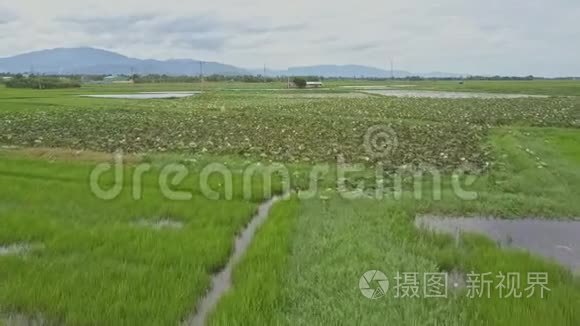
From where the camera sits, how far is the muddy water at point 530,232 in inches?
247

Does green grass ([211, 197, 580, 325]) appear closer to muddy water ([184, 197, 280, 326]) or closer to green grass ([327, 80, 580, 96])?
muddy water ([184, 197, 280, 326])

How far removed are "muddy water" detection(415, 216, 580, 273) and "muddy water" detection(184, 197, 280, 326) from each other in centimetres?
277

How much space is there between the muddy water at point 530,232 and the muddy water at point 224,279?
2768 mm

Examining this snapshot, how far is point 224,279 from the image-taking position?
5160 mm

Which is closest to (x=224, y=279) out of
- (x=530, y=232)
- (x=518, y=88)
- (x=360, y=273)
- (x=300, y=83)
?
(x=360, y=273)

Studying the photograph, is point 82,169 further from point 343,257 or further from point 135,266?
point 343,257

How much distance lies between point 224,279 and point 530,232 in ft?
16.7

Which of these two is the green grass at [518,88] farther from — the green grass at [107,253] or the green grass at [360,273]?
the green grass at [107,253]

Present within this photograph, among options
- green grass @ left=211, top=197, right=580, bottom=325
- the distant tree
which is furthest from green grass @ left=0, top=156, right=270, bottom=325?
the distant tree

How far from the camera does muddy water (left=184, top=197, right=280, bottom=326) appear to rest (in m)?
4.34

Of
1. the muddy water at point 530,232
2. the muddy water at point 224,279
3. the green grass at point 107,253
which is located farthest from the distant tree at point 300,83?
the muddy water at point 224,279

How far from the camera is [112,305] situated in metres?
4.17

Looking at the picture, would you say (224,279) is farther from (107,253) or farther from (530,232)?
(530,232)

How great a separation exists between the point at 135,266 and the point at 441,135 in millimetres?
13413
